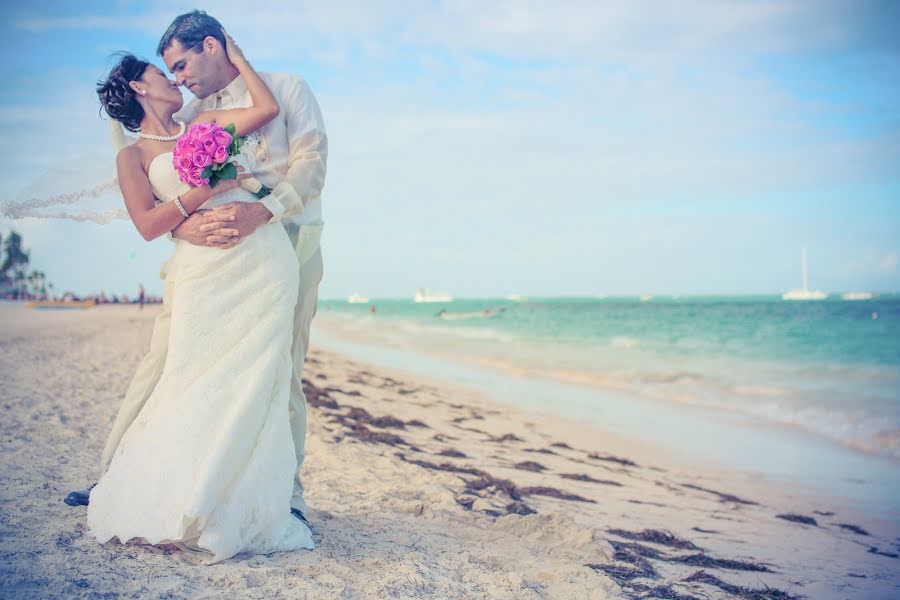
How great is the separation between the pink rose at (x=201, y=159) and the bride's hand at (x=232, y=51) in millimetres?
698

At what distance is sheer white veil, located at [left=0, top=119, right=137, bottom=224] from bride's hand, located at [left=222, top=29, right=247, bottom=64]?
0.66m

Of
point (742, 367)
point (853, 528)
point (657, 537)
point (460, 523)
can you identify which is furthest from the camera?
point (742, 367)

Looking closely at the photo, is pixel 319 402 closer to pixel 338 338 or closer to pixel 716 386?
pixel 716 386

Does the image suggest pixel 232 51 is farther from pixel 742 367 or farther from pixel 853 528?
pixel 742 367

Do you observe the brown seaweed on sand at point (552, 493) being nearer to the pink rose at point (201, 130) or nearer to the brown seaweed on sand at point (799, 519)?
the brown seaweed on sand at point (799, 519)

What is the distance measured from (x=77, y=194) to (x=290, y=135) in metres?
1.17

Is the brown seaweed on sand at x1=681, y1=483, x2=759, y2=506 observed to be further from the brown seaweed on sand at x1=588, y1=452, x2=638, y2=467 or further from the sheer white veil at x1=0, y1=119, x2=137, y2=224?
the sheer white veil at x1=0, y1=119, x2=137, y2=224

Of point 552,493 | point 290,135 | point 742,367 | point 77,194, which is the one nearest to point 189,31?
point 290,135

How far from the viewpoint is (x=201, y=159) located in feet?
9.50

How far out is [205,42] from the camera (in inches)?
129

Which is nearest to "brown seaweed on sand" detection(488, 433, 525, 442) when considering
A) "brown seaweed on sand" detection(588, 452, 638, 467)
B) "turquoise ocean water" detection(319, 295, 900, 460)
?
"brown seaweed on sand" detection(588, 452, 638, 467)

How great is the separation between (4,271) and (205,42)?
73.6 metres

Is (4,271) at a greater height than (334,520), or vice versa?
(4,271)

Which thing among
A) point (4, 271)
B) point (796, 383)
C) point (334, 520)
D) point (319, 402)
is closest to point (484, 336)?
point (796, 383)
